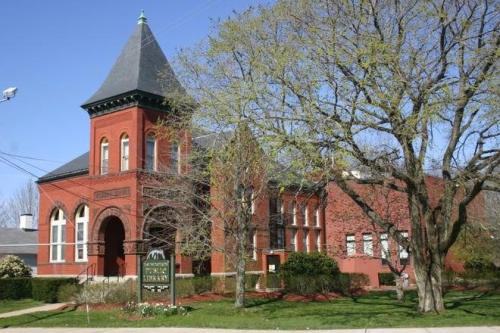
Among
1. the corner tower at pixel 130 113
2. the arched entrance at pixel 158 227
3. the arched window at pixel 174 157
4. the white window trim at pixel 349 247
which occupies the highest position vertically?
the corner tower at pixel 130 113

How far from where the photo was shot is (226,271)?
3394cm

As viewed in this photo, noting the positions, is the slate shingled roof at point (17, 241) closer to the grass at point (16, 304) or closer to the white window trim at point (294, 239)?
the grass at point (16, 304)

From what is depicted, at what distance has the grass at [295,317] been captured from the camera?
16.6 metres

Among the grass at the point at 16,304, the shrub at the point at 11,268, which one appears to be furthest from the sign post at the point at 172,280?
the shrub at the point at 11,268

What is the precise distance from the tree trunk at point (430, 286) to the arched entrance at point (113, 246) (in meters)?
20.0

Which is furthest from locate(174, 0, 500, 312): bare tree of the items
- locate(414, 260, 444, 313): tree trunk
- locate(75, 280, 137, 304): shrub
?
locate(75, 280, 137, 304): shrub

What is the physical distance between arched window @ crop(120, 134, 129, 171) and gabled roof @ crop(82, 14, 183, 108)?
2531 mm

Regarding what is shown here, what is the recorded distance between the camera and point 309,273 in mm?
30734

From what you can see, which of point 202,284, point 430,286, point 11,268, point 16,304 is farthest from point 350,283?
point 11,268

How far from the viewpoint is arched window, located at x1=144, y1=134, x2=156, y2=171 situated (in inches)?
1299

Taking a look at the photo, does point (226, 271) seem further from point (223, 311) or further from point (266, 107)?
point (266, 107)

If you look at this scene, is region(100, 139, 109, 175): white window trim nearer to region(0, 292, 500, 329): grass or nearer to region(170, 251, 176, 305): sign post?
region(0, 292, 500, 329): grass

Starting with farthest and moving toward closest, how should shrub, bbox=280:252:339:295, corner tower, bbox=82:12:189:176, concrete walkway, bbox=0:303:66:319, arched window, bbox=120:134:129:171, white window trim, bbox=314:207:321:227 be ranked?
white window trim, bbox=314:207:321:227 → arched window, bbox=120:134:129:171 → corner tower, bbox=82:12:189:176 → shrub, bbox=280:252:339:295 → concrete walkway, bbox=0:303:66:319

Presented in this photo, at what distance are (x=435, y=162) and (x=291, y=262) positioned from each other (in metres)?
14.5
